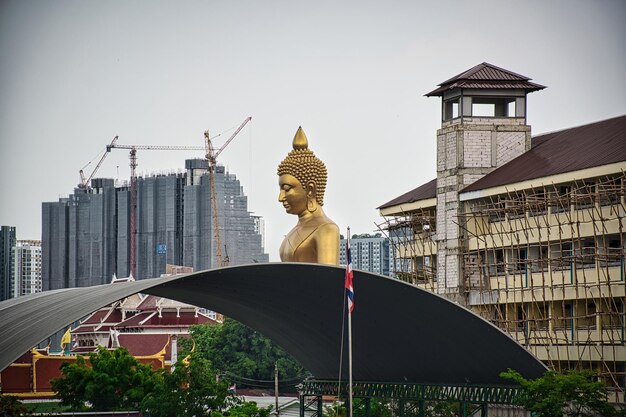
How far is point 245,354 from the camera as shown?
80688 mm

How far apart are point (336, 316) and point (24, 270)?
143m

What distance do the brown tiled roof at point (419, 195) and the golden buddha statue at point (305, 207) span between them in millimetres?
13703

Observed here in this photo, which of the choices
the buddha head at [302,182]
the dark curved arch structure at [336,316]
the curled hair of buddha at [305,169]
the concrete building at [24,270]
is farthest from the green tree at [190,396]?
the concrete building at [24,270]

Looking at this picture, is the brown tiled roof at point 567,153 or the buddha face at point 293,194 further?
the brown tiled roof at point 567,153

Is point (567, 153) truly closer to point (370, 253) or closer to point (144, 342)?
point (144, 342)

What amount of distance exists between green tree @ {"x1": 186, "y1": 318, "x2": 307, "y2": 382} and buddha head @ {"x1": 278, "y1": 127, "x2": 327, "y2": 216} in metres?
40.1

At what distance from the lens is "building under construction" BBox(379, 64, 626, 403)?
43.6m

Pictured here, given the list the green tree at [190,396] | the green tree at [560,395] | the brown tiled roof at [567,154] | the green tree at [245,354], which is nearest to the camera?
the green tree at [560,395]

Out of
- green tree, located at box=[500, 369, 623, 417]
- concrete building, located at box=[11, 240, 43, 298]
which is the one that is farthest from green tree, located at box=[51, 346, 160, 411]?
concrete building, located at box=[11, 240, 43, 298]

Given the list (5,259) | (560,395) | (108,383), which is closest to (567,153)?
(560,395)

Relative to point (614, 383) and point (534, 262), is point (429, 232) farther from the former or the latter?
point (614, 383)

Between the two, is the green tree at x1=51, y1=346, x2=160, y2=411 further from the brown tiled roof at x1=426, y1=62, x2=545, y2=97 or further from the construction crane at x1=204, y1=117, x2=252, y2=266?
the construction crane at x1=204, y1=117, x2=252, y2=266

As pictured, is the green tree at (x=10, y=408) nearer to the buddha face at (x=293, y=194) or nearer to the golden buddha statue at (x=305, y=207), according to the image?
the golden buddha statue at (x=305, y=207)

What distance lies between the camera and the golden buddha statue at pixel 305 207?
127 ft
